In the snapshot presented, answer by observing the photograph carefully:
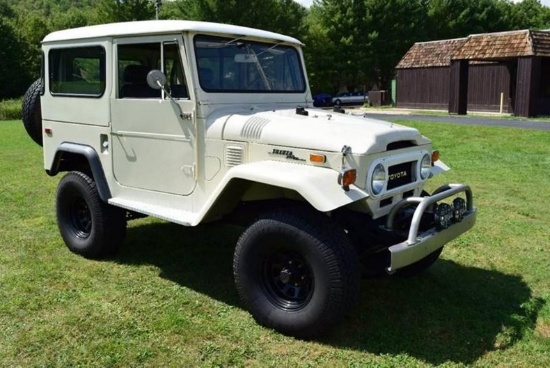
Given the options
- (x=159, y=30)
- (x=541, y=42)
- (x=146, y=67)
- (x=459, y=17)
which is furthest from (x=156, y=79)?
(x=459, y=17)

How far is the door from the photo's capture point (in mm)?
4555

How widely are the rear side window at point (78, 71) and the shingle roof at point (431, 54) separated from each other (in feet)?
78.8

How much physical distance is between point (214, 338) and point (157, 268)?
1556mm

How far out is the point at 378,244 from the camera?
13.7ft

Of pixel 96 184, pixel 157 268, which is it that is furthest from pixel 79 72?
pixel 157 268

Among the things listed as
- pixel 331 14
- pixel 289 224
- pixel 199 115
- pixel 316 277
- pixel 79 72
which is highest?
pixel 331 14

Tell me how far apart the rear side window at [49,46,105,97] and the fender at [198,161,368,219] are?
75.0 inches

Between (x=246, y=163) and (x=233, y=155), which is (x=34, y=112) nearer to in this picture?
(x=233, y=155)

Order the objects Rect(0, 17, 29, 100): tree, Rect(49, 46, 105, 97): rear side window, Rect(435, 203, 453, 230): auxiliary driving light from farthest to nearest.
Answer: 1. Rect(0, 17, 29, 100): tree
2. Rect(49, 46, 105, 97): rear side window
3. Rect(435, 203, 453, 230): auxiliary driving light

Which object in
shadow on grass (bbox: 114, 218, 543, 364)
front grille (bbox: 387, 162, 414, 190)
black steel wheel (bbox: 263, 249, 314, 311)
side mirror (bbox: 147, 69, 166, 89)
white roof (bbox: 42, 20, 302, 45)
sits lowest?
shadow on grass (bbox: 114, 218, 543, 364)

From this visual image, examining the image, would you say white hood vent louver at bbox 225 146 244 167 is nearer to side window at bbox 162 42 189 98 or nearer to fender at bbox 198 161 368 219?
fender at bbox 198 161 368 219

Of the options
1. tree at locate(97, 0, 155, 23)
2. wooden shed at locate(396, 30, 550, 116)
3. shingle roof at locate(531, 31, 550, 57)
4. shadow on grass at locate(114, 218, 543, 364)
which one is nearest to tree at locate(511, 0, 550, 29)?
A: wooden shed at locate(396, 30, 550, 116)

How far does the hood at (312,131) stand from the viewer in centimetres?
390

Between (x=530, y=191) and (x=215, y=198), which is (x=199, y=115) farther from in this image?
(x=530, y=191)
